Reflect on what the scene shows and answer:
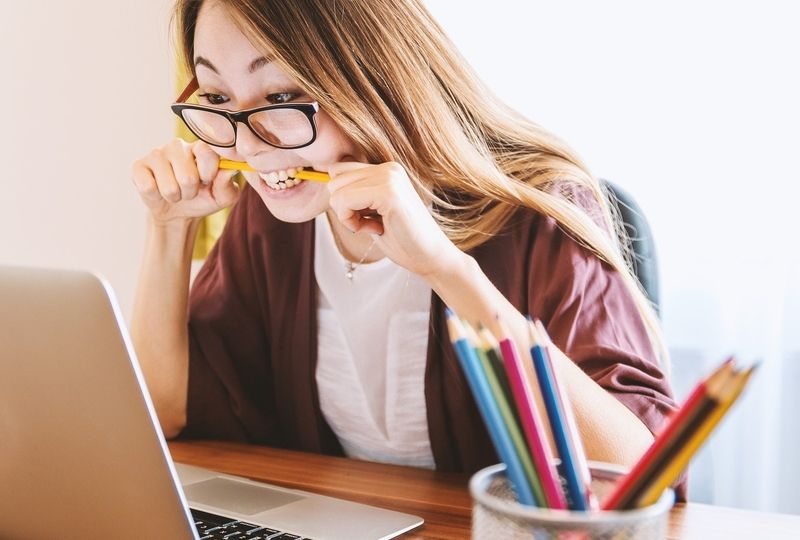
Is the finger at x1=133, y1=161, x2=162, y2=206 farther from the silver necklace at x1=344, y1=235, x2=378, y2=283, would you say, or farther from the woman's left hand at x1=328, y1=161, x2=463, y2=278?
the woman's left hand at x1=328, y1=161, x2=463, y2=278

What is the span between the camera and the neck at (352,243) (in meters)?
1.28

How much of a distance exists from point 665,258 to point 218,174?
0.96 m

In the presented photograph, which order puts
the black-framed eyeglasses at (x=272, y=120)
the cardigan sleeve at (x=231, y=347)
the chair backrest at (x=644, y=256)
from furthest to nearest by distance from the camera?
the cardigan sleeve at (x=231, y=347), the chair backrest at (x=644, y=256), the black-framed eyeglasses at (x=272, y=120)

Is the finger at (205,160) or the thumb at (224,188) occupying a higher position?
the finger at (205,160)

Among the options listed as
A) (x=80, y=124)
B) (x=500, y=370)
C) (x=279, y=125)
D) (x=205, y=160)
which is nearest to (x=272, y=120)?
(x=279, y=125)

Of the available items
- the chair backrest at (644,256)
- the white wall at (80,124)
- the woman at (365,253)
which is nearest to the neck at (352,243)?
the woman at (365,253)

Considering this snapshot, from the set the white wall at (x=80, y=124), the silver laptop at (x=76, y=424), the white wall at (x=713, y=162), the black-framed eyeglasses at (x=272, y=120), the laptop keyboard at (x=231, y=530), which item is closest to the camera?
the silver laptop at (x=76, y=424)

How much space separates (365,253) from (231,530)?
0.58m

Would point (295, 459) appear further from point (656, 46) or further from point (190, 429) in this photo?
point (656, 46)

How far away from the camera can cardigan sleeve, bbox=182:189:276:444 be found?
1.25 m

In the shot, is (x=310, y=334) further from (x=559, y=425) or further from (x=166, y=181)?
(x=559, y=425)

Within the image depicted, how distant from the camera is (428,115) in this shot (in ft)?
3.54

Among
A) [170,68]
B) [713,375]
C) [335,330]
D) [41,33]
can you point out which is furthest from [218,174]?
[41,33]

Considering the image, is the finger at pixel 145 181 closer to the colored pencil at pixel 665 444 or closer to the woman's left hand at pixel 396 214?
the woman's left hand at pixel 396 214
